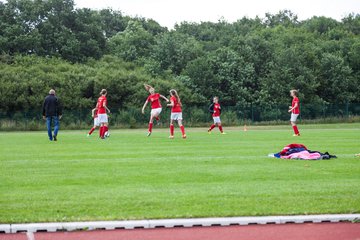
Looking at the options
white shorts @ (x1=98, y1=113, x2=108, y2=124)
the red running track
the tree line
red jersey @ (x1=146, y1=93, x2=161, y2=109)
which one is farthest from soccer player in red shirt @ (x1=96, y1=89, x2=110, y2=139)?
the tree line

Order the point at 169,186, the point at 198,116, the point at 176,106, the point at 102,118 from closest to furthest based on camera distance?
the point at 169,186 → the point at 102,118 → the point at 176,106 → the point at 198,116

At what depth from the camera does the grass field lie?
8.99 metres

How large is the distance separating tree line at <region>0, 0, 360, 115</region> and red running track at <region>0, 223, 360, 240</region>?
49.3 meters

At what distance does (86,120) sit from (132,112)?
156 inches

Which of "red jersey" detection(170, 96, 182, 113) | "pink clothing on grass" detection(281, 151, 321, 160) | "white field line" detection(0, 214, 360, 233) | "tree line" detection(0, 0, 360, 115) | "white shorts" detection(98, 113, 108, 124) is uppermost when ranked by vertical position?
"tree line" detection(0, 0, 360, 115)

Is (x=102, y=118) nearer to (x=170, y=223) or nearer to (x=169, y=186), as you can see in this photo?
(x=169, y=186)

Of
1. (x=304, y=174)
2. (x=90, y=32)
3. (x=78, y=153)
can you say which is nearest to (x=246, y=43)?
(x=90, y=32)

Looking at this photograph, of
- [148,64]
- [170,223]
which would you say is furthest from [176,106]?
[148,64]

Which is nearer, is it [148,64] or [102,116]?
[102,116]

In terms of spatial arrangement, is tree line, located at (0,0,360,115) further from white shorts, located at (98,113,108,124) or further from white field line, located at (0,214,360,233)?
white field line, located at (0,214,360,233)

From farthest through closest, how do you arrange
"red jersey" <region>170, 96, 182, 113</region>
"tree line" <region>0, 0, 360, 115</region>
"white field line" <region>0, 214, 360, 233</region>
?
"tree line" <region>0, 0, 360, 115</region> < "red jersey" <region>170, 96, 182, 113</region> < "white field line" <region>0, 214, 360, 233</region>

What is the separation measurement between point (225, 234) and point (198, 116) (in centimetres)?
4792

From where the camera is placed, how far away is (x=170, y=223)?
321 inches

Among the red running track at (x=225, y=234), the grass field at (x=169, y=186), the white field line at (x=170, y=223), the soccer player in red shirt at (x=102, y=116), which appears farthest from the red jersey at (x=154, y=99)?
the red running track at (x=225, y=234)
